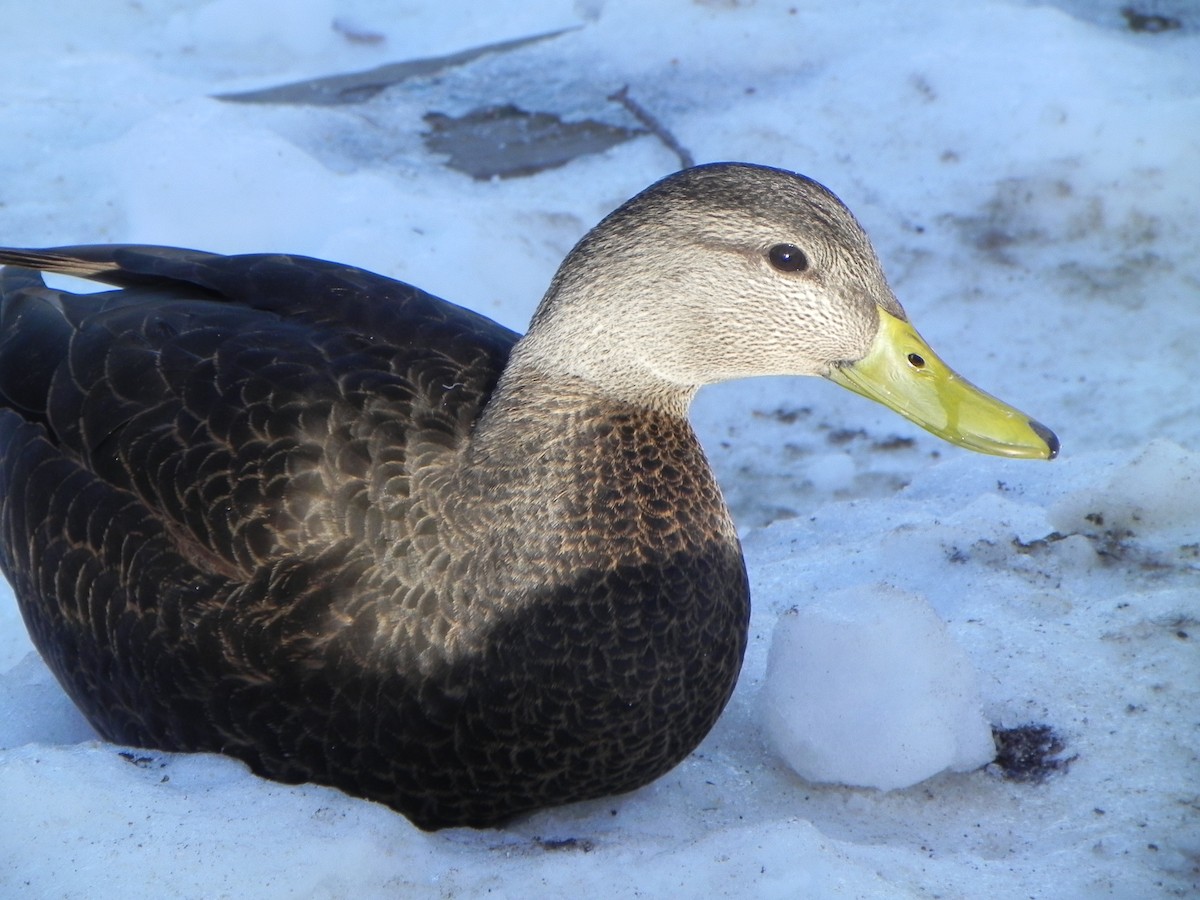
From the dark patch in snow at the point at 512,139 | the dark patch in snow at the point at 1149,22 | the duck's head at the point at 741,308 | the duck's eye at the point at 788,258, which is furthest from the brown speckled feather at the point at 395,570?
the dark patch in snow at the point at 1149,22

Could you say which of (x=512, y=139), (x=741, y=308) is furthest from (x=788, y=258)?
(x=512, y=139)

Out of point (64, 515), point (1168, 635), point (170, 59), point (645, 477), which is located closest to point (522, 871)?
point (645, 477)

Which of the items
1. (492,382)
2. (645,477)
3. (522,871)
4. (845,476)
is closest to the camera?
(522,871)

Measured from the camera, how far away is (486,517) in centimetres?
304

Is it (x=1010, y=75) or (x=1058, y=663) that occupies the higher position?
(x=1010, y=75)

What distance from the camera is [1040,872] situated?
2857 millimetres

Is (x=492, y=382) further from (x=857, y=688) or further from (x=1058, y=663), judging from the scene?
(x=1058, y=663)

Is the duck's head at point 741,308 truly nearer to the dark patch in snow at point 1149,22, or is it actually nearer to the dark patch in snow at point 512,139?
the dark patch in snow at point 512,139

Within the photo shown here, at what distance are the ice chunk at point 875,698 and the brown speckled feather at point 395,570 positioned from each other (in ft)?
0.68

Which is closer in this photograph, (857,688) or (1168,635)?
(857,688)

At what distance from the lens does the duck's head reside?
3.07 metres

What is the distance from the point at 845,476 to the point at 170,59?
420 centimetres

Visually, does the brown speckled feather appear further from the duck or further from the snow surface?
the snow surface

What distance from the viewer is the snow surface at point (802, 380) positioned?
111 inches
